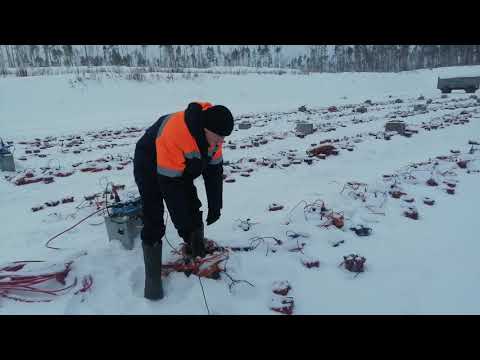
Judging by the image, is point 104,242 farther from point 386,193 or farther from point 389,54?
point 389,54

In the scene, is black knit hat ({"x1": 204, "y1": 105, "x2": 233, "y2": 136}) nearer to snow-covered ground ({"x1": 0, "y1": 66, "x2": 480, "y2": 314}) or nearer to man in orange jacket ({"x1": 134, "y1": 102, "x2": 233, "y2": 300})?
man in orange jacket ({"x1": 134, "y1": 102, "x2": 233, "y2": 300})

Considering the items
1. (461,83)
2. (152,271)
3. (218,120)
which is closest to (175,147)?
(218,120)

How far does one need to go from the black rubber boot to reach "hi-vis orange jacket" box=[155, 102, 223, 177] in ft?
2.65

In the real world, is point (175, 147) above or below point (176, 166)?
above

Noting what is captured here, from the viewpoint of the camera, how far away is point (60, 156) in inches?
337

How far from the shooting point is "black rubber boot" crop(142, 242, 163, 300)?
2.76 meters

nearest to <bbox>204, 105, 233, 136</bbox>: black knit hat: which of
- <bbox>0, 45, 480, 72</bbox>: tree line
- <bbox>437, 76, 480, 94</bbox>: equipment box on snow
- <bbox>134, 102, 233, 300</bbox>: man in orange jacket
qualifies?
<bbox>134, 102, 233, 300</bbox>: man in orange jacket

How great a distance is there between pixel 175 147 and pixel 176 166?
0.15m

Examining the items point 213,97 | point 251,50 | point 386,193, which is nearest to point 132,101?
point 213,97

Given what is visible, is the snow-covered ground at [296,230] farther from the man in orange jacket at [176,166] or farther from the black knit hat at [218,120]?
the black knit hat at [218,120]

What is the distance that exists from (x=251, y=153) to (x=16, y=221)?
17.4 ft

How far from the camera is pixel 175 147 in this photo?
2.32m

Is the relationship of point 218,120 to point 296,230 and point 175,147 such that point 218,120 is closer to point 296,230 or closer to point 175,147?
point 175,147

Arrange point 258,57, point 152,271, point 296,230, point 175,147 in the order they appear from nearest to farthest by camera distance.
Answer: point 175,147, point 152,271, point 296,230, point 258,57
